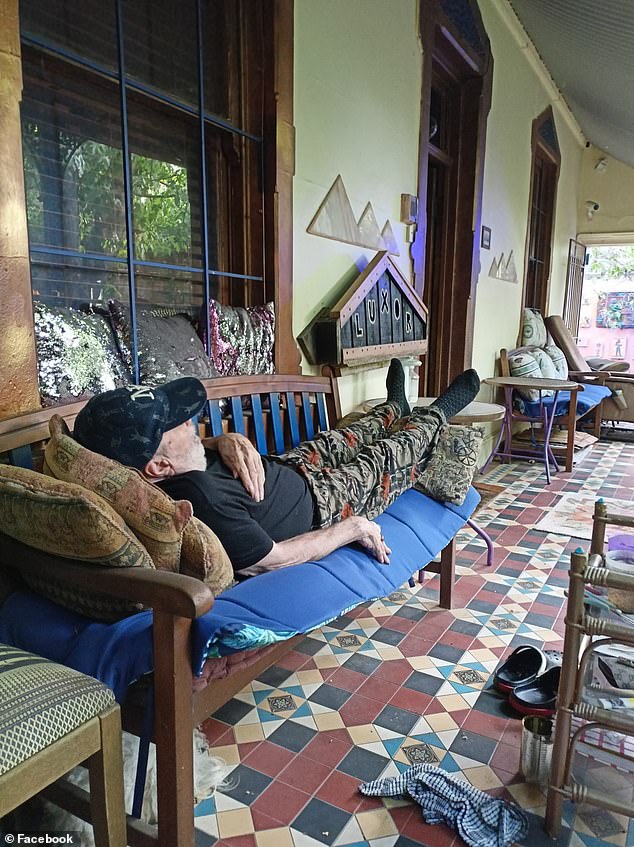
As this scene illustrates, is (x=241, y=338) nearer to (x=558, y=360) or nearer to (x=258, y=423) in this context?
(x=258, y=423)

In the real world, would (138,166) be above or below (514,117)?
below

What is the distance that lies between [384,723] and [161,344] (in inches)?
54.1

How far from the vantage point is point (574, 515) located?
375cm

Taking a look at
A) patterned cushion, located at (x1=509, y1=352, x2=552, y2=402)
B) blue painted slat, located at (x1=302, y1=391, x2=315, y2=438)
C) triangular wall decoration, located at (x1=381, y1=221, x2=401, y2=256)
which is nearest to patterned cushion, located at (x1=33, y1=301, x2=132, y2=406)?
blue painted slat, located at (x1=302, y1=391, x2=315, y2=438)

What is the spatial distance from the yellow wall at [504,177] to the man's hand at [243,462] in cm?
352

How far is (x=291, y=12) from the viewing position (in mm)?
2504

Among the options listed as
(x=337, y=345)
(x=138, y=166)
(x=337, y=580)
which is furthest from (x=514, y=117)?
(x=337, y=580)

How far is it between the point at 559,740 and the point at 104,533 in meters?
1.10

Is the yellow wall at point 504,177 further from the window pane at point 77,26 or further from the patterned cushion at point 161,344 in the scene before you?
the window pane at point 77,26

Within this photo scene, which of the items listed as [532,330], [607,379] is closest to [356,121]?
[532,330]

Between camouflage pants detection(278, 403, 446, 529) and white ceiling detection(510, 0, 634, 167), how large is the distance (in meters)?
2.59

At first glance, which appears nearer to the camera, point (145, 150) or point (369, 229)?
point (145, 150)

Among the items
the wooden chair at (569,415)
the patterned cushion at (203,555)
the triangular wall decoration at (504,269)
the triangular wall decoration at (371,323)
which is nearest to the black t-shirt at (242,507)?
the patterned cushion at (203,555)

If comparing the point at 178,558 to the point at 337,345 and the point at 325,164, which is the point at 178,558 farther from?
the point at 325,164
